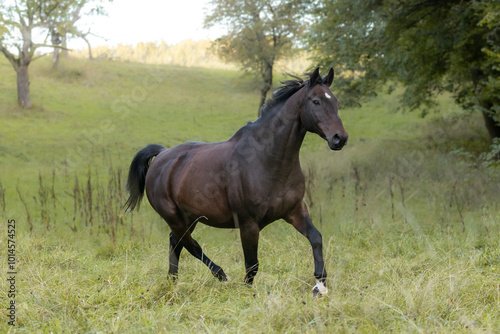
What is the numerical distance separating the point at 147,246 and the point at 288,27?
866 inches

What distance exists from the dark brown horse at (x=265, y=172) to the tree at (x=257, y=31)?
839 inches

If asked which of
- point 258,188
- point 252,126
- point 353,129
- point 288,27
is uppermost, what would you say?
point 288,27

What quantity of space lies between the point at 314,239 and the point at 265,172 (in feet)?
2.71

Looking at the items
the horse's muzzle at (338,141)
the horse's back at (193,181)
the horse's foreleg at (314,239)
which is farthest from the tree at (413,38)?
the horse's muzzle at (338,141)

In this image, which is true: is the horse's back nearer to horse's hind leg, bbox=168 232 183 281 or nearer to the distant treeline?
horse's hind leg, bbox=168 232 183 281

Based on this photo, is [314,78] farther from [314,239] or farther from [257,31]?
[257,31]

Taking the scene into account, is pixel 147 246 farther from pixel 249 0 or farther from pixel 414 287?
pixel 249 0

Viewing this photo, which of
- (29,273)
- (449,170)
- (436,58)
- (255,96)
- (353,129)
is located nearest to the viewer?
(29,273)

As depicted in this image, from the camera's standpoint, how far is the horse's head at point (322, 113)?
4.23 metres

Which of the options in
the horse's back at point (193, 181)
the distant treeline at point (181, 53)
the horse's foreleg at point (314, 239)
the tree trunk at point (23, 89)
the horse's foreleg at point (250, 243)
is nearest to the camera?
the horse's foreleg at point (314, 239)

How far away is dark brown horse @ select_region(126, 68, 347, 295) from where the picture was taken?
177 inches

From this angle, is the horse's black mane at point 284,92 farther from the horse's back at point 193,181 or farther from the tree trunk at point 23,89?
the tree trunk at point 23,89

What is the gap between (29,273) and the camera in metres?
5.44

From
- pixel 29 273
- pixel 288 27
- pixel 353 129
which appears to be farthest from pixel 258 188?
pixel 288 27
